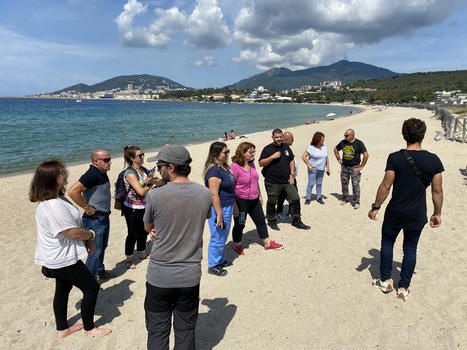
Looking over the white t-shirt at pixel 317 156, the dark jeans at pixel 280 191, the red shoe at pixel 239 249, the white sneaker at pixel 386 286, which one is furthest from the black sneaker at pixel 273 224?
the white sneaker at pixel 386 286

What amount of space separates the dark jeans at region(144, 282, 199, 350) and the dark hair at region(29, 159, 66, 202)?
4.18ft

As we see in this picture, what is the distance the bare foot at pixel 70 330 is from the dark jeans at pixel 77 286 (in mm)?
45

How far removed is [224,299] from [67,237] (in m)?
2.28

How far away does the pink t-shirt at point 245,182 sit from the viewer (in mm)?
4699

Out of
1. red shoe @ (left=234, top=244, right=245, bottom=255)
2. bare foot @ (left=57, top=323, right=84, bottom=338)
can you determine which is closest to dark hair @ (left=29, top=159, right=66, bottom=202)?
bare foot @ (left=57, top=323, right=84, bottom=338)

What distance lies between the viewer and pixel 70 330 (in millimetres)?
3314

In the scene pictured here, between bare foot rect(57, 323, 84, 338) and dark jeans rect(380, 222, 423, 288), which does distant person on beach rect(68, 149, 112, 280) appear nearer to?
bare foot rect(57, 323, 84, 338)

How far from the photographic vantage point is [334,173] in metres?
11.2

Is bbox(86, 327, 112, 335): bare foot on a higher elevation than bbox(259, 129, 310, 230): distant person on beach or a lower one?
lower

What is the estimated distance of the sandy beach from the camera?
128 inches

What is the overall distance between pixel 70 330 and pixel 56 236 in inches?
58.2

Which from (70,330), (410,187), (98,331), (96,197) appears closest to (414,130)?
(410,187)

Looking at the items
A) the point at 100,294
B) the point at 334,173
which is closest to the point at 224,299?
the point at 100,294

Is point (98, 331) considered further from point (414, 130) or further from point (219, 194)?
point (414, 130)
